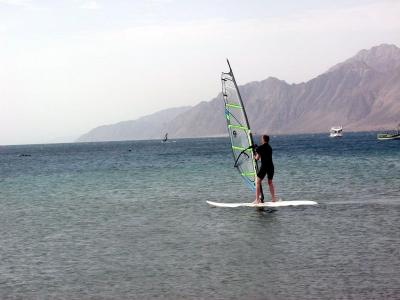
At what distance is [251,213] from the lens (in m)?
23.5

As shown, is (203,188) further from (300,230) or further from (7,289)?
(7,289)

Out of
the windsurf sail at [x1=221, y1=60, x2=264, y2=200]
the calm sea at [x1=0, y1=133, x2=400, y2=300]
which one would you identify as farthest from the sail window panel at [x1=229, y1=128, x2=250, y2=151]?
the calm sea at [x1=0, y1=133, x2=400, y2=300]

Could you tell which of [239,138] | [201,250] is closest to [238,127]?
[239,138]

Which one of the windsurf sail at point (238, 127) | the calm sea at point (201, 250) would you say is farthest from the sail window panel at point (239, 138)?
the calm sea at point (201, 250)

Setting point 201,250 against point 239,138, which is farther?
point 239,138

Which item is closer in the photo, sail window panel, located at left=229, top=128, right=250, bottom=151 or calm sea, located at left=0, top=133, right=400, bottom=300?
calm sea, located at left=0, top=133, right=400, bottom=300

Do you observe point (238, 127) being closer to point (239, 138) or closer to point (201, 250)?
point (239, 138)

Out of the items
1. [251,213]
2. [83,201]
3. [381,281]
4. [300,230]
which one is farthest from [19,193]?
[381,281]

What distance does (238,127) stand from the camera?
950 inches

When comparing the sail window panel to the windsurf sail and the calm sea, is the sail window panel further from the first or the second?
the calm sea

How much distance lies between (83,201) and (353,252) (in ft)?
63.8

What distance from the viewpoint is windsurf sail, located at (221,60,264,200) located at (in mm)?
23812

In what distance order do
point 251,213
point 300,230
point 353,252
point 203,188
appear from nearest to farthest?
point 353,252 → point 300,230 → point 251,213 → point 203,188

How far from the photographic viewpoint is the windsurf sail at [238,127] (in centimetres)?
2381
